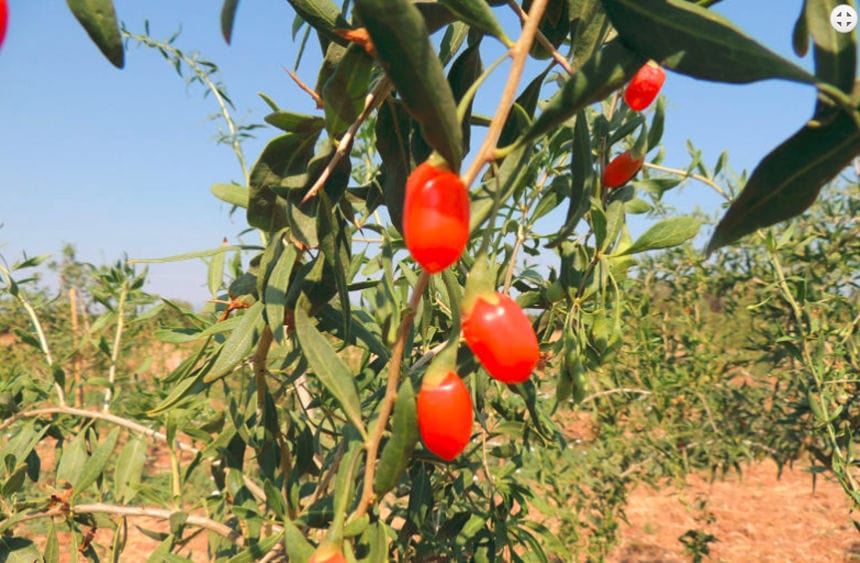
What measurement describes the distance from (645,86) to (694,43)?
0.24 metres

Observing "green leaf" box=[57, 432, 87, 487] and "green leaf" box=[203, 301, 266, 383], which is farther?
"green leaf" box=[57, 432, 87, 487]

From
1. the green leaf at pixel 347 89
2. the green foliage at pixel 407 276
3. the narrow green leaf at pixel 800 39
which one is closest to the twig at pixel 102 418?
the green foliage at pixel 407 276

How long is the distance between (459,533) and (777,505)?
480cm

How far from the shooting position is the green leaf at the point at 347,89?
553 millimetres

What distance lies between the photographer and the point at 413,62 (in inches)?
16.4

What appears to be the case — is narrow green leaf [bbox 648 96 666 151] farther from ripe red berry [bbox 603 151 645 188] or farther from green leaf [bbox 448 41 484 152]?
green leaf [bbox 448 41 484 152]

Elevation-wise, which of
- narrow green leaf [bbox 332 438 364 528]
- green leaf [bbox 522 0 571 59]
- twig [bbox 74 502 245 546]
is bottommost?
twig [bbox 74 502 245 546]

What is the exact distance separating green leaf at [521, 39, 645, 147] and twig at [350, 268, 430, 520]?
16cm

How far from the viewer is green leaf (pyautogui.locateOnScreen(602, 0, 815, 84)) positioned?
16.4 inches

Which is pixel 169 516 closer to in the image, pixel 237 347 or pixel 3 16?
pixel 237 347

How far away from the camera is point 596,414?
2.75m

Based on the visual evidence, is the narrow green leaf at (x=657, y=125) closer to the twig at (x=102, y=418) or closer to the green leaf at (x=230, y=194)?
the green leaf at (x=230, y=194)

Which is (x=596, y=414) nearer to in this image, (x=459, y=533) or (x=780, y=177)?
(x=459, y=533)

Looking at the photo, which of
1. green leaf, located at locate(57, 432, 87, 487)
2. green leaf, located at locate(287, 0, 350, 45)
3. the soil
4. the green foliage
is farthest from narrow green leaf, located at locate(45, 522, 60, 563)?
the soil
